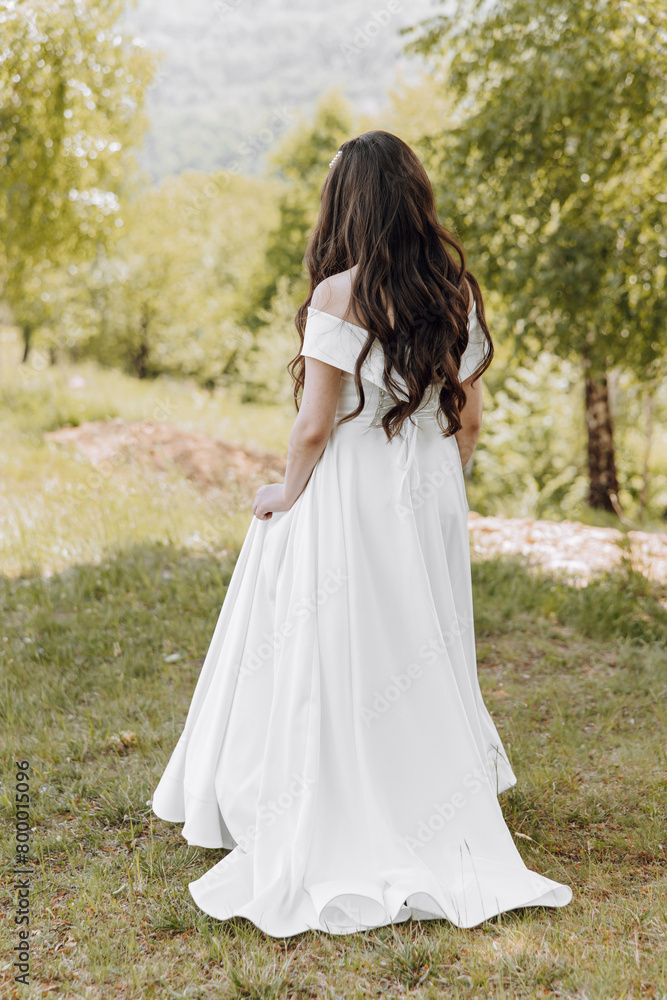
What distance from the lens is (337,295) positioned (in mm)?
2244

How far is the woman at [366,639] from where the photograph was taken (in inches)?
87.1

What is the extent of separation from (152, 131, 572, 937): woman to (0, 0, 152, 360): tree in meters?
7.74

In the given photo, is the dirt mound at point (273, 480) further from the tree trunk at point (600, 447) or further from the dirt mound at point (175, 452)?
the tree trunk at point (600, 447)

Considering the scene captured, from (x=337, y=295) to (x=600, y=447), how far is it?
333 inches

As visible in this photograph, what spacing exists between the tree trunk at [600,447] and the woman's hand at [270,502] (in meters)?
8.18

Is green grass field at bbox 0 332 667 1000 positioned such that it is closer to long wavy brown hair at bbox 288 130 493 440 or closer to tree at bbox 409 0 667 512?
long wavy brown hair at bbox 288 130 493 440

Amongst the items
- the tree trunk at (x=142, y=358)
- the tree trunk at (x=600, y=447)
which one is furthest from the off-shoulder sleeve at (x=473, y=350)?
the tree trunk at (x=142, y=358)

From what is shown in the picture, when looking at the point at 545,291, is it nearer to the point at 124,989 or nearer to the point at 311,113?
the point at 124,989

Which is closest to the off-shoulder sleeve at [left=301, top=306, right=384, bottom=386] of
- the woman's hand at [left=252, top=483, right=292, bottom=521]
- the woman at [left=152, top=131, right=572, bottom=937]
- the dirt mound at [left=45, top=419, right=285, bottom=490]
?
the woman at [left=152, top=131, right=572, bottom=937]

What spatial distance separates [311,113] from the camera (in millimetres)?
24078

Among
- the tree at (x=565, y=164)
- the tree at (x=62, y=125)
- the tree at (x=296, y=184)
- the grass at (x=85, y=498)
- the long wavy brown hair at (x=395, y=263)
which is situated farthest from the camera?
the tree at (x=296, y=184)

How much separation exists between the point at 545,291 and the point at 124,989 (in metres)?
5.57

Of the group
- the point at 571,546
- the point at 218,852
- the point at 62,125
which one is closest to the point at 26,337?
the point at 62,125

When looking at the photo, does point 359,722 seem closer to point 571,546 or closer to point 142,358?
point 571,546
